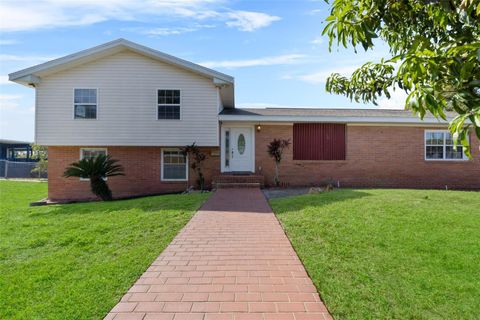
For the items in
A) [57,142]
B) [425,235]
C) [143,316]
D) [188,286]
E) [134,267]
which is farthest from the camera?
[57,142]

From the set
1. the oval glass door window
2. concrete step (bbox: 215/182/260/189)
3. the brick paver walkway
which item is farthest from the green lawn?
the oval glass door window

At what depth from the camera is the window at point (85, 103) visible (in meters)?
14.8

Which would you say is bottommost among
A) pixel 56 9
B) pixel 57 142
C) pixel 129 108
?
pixel 57 142

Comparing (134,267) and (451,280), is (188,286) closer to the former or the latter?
(134,267)

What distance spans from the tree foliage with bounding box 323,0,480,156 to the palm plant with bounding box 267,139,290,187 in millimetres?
11437

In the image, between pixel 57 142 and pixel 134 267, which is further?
pixel 57 142

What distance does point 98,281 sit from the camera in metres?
4.45

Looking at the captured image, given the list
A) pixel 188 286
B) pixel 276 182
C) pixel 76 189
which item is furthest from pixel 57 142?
pixel 188 286

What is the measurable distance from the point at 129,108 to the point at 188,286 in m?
11.8

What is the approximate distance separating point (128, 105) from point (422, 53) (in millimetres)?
14118

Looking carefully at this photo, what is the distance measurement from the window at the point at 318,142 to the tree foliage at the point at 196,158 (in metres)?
4.50

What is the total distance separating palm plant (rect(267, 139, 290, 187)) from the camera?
15.1 meters

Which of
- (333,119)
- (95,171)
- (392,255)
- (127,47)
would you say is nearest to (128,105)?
(127,47)

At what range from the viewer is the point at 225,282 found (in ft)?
14.5
